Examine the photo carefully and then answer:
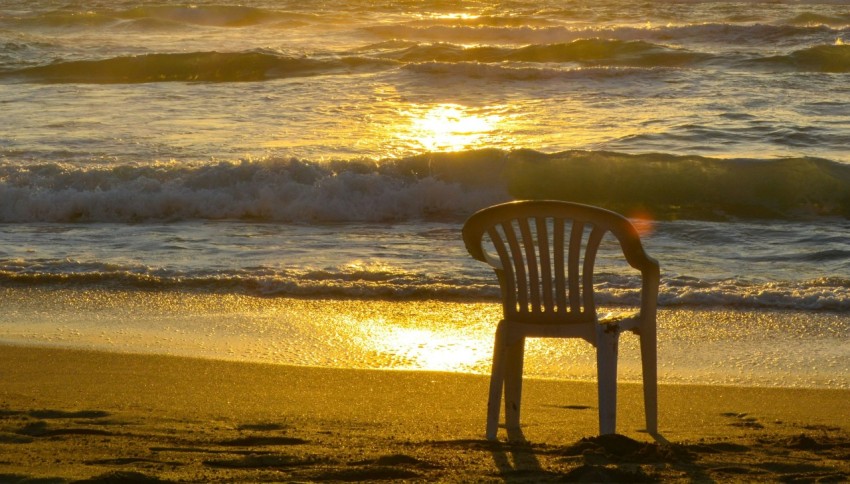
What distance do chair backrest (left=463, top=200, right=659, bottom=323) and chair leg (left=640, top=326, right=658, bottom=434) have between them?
24 centimetres

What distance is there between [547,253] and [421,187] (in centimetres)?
760

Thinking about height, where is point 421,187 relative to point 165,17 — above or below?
below

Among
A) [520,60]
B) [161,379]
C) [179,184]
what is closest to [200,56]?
[520,60]

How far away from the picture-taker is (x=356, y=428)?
4516mm

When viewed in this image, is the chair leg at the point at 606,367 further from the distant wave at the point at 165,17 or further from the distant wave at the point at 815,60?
the distant wave at the point at 165,17

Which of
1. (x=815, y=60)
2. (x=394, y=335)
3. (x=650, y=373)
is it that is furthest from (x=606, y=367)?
(x=815, y=60)

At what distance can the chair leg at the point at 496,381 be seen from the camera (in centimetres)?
424

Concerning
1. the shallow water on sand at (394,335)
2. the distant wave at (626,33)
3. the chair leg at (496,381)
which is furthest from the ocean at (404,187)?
the chair leg at (496,381)

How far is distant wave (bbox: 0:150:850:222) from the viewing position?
11.1 metres

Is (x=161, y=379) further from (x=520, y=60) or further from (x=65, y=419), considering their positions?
(x=520, y=60)

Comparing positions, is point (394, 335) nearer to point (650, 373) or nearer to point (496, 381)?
point (496, 381)

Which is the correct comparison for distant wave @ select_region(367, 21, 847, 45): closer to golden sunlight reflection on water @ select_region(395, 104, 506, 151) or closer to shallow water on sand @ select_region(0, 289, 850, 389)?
golden sunlight reflection on water @ select_region(395, 104, 506, 151)

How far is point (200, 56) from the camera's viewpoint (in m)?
22.5

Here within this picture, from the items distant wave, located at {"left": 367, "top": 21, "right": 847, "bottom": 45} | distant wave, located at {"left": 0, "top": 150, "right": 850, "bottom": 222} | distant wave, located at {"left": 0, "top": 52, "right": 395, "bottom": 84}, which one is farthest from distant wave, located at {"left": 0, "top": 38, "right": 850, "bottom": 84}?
distant wave, located at {"left": 0, "top": 150, "right": 850, "bottom": 222}
